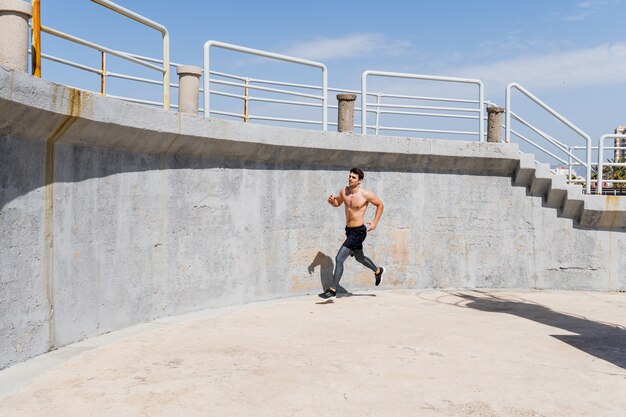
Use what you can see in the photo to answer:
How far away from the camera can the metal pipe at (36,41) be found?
5670 mm

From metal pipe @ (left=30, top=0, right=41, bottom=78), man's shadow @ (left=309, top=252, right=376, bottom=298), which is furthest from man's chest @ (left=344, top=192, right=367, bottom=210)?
metal pipe @ (left=30, top=0, right=41, bottom=78)

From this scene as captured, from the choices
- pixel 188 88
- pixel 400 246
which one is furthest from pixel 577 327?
pixel 188 88

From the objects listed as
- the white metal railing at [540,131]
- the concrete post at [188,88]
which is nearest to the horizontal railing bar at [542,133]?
the white metal railing at [540,131]

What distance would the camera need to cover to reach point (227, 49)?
899cm

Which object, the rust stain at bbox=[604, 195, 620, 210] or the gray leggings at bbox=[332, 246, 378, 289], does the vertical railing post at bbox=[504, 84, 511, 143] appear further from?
the gray leggings at bbox=[332, 246, 378, 289]

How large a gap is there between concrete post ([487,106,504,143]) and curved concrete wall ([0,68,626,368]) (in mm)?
305

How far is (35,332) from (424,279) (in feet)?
23.1

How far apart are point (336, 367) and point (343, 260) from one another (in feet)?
12.9

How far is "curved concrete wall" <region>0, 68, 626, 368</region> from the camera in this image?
586 centimetres

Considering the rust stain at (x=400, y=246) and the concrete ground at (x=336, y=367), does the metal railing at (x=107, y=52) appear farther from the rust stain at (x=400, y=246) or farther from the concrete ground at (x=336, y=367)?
the rust stain at (x=400, y=246)

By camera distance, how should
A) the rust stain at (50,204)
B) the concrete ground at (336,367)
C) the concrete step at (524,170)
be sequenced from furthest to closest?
the concrete step at (524,170) → the rust stain at (50,204) → the concrete ground at (336,367)

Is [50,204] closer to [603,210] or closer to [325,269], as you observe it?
[325,269]

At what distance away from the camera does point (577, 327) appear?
8211 mm

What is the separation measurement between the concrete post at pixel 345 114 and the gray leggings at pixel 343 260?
199 cm
